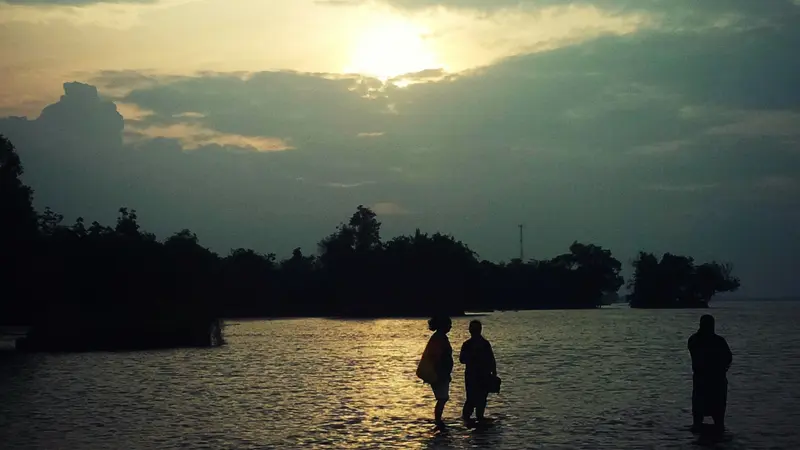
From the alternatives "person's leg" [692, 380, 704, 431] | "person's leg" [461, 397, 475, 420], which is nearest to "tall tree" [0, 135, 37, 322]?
"person's leg" [461, 397, 475, 420]

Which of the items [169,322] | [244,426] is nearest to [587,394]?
[244,426]

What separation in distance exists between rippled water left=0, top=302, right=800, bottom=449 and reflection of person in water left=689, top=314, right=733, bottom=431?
746 millimetres

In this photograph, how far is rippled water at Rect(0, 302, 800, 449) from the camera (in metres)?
19.4

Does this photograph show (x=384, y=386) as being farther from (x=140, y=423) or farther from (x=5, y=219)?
(x=5, y=219)

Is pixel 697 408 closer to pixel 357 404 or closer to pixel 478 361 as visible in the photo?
pixel 478 361

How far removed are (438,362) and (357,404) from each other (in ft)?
20.6

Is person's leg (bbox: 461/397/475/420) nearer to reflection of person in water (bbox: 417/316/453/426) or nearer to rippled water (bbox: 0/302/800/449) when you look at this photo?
rippled water (bbox: 0/302/800/449)

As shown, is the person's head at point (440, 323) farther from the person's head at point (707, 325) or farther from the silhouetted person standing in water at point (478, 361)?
the person's head at point (707, 325)

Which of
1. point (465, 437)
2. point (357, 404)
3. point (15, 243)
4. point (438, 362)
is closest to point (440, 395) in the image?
point (438, 362)

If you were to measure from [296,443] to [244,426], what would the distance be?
10.7 feet

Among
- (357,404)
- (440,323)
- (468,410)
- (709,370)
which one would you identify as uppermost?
(440,323)

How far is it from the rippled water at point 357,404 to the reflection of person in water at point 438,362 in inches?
38.8

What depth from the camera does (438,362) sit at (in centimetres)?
2070

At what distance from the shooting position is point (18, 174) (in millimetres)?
68250
